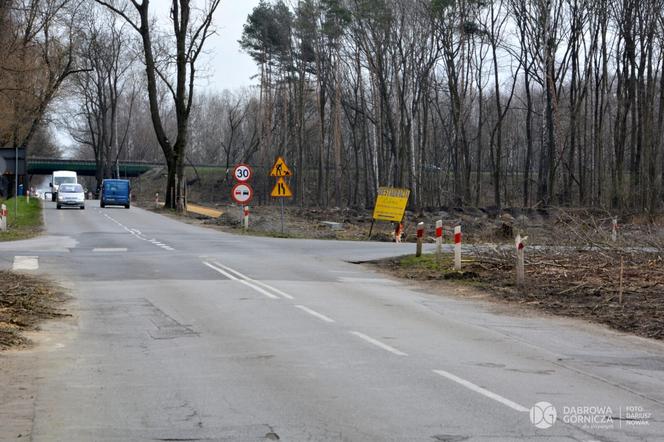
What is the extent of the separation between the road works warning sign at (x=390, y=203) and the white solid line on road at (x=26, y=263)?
1328 cm

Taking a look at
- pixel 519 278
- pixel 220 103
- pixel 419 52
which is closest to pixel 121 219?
pixel 419 52

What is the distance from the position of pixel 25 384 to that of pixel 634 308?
383 inches

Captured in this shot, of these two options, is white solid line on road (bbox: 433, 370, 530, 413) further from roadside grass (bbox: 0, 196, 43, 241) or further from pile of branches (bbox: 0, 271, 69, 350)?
roadside grass (bbox: 0, 196, 43, 241)

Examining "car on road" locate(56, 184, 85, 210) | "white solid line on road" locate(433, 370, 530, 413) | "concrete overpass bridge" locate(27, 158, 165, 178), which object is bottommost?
"white solid line on road" locate(433, 370, 530, 413)

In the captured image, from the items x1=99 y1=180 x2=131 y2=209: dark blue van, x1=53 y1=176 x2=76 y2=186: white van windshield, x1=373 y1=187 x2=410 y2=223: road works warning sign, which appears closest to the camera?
x1=373 y1=187 x2=410 y2=223: road works warning sign

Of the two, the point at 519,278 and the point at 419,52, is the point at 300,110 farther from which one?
the point at 519,278

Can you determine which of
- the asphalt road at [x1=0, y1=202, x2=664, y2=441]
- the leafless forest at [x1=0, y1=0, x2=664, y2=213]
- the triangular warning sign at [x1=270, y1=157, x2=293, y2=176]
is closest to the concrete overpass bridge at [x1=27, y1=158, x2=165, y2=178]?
the leafless forest at [x1=0, y1=0, x2=664, y2=213]

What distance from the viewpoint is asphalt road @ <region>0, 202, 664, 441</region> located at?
6.63m

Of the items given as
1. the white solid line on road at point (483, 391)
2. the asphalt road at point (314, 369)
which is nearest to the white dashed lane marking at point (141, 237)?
the asphalt road at point (314, 369)

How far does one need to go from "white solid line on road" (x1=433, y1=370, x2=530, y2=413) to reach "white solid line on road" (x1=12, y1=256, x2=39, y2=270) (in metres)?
13.2

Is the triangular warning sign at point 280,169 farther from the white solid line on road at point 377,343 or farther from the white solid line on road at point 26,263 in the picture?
the white solid line on road at point 377,343

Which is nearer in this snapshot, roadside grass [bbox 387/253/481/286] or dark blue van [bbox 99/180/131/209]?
roadside grass [bbox 387/253/481/286]

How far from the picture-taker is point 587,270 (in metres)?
17.1

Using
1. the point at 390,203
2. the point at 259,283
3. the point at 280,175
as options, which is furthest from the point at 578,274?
the point at 280,175
